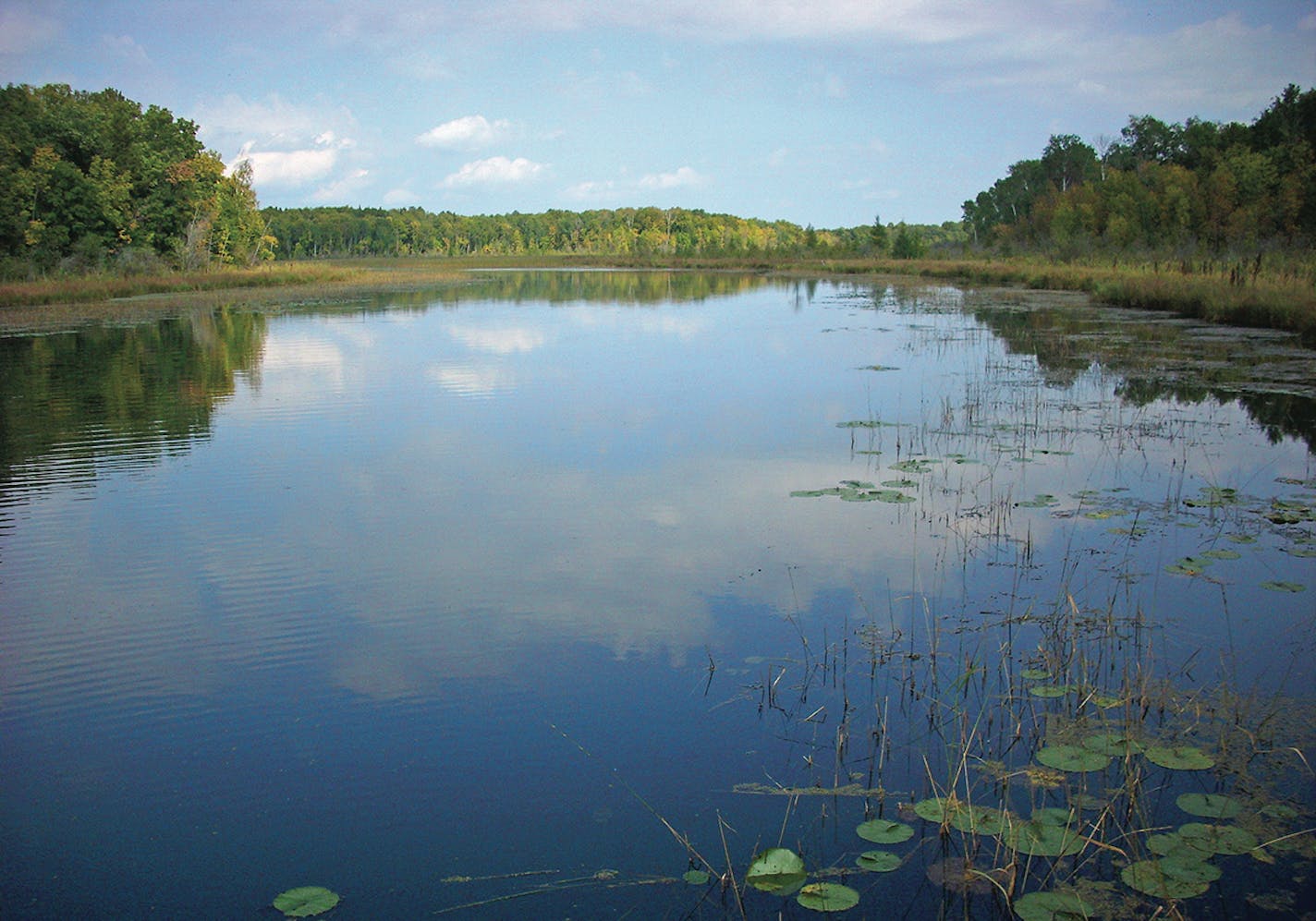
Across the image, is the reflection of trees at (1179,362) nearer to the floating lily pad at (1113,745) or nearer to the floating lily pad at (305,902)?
the floating lily pad at (1113,745)

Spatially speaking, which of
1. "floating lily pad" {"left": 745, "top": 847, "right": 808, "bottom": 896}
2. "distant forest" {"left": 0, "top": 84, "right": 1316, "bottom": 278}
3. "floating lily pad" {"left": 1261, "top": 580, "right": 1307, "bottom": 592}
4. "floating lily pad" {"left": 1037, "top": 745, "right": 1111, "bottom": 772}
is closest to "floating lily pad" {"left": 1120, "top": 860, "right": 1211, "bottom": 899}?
"floating lily pad" {"left": 1037, "top": 745, "right": 1111, "bottom": 772}

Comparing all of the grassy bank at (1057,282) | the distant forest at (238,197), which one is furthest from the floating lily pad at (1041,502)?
the distant forest at (238,197)

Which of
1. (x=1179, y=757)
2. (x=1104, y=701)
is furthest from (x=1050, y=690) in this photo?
(x=1179, y=757)

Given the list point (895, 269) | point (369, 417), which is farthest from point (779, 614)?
point (895, 269)

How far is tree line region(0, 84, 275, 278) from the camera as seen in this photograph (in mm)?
36438

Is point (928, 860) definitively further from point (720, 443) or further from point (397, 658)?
point (720, 443)

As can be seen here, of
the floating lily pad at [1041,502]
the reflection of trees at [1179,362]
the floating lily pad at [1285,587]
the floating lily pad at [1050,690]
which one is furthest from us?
the reflection of trees at [1179,362]

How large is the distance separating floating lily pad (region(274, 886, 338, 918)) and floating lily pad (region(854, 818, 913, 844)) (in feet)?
5.77

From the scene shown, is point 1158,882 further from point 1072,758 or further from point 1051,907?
point 1072,758

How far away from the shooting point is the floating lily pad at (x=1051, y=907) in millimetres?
2943

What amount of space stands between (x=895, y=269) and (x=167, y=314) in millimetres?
33175

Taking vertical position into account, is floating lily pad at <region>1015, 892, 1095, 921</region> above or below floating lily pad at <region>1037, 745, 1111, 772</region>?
below

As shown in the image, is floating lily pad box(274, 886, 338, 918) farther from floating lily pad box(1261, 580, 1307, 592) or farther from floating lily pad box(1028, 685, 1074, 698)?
floating lily pad box(1261, 580, 1307, 592)

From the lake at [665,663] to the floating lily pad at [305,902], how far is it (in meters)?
0.07
